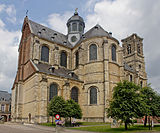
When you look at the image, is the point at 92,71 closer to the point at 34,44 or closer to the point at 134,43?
the point at 34,44

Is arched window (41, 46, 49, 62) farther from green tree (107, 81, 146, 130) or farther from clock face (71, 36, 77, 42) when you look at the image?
green tree (107, 81, 146, 130)

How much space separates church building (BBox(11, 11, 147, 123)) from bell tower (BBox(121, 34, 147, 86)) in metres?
21.5

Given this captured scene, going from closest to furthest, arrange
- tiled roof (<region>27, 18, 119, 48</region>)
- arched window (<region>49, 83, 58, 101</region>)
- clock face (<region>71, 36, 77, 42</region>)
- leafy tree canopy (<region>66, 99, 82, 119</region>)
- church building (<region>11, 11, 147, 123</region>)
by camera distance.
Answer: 1. leafy tree canopy (<region>66, 99, 82, 119</region>)
2. church building (<region>11, 11, 147, 123</region>)
3. arched window (<region>49, 83, 58, 101</region>)
4. tiled roof (<region>27, 18, 119, 48</region>)
5. clock face (<region>71, 36, 77, 42</region>)

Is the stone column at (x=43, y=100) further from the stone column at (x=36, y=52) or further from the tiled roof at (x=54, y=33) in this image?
the tiled roof at (x=54, y=33)

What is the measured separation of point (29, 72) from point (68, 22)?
22.6 meters

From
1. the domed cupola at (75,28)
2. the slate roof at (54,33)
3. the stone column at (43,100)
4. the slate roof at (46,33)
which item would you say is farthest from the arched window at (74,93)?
the domed cupola at (75,28)

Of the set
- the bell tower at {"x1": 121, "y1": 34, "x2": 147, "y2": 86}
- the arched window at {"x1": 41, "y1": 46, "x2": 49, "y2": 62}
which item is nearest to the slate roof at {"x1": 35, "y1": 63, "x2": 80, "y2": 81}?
the arched window at {"x1": 41, "y1": 46, "x2": 49, "y2": 62}

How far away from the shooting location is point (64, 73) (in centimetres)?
3697

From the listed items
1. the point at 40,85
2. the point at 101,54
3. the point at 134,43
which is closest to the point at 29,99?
the point at 40,85

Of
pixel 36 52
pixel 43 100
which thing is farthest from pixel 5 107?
pixel 43 100

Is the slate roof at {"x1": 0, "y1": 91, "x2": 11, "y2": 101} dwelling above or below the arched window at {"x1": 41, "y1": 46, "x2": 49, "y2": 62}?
below

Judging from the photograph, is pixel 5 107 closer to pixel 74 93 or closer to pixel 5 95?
pixel 5 95

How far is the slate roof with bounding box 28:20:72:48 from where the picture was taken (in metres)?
39.5

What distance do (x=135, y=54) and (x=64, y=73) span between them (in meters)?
31.7
